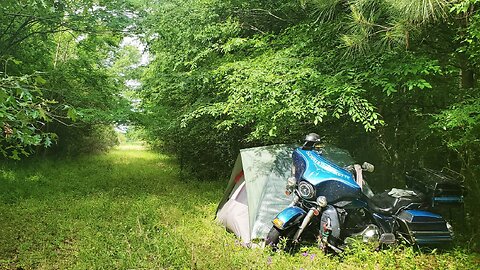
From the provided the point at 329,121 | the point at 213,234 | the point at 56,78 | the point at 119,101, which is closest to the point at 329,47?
the point at 329,121

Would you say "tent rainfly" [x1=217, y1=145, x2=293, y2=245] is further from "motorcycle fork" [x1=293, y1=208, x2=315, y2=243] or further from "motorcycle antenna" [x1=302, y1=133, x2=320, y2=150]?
"motorcycle antenna" [x1=302, y1=133, x2=320, y2=150]

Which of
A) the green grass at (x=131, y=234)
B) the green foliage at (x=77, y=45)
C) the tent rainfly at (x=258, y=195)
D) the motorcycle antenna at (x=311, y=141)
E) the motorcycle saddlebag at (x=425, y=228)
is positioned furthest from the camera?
the green foliage at (x=77, y=45)

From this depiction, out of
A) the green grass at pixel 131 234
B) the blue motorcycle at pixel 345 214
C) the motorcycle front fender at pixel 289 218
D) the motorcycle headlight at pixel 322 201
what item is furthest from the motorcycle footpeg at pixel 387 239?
the motorcycle front fender at pixel 289 218

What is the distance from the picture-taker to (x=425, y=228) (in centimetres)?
374

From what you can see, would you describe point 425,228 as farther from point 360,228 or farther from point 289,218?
point 289,218

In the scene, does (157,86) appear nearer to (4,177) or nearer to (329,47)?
(329,47)

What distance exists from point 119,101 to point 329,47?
4993mm

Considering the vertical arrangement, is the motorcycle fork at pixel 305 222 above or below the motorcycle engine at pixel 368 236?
above

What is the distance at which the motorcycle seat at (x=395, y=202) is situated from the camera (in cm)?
392

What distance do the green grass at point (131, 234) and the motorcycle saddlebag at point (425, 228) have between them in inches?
6.7

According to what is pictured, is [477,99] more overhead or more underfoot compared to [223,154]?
more overhead

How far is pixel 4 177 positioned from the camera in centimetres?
845

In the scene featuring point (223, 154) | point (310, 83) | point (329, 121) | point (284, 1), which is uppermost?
point (284, 1)

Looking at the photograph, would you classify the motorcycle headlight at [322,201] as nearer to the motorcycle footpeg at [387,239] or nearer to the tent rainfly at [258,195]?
the motorcycle footpeg at [387,239]
